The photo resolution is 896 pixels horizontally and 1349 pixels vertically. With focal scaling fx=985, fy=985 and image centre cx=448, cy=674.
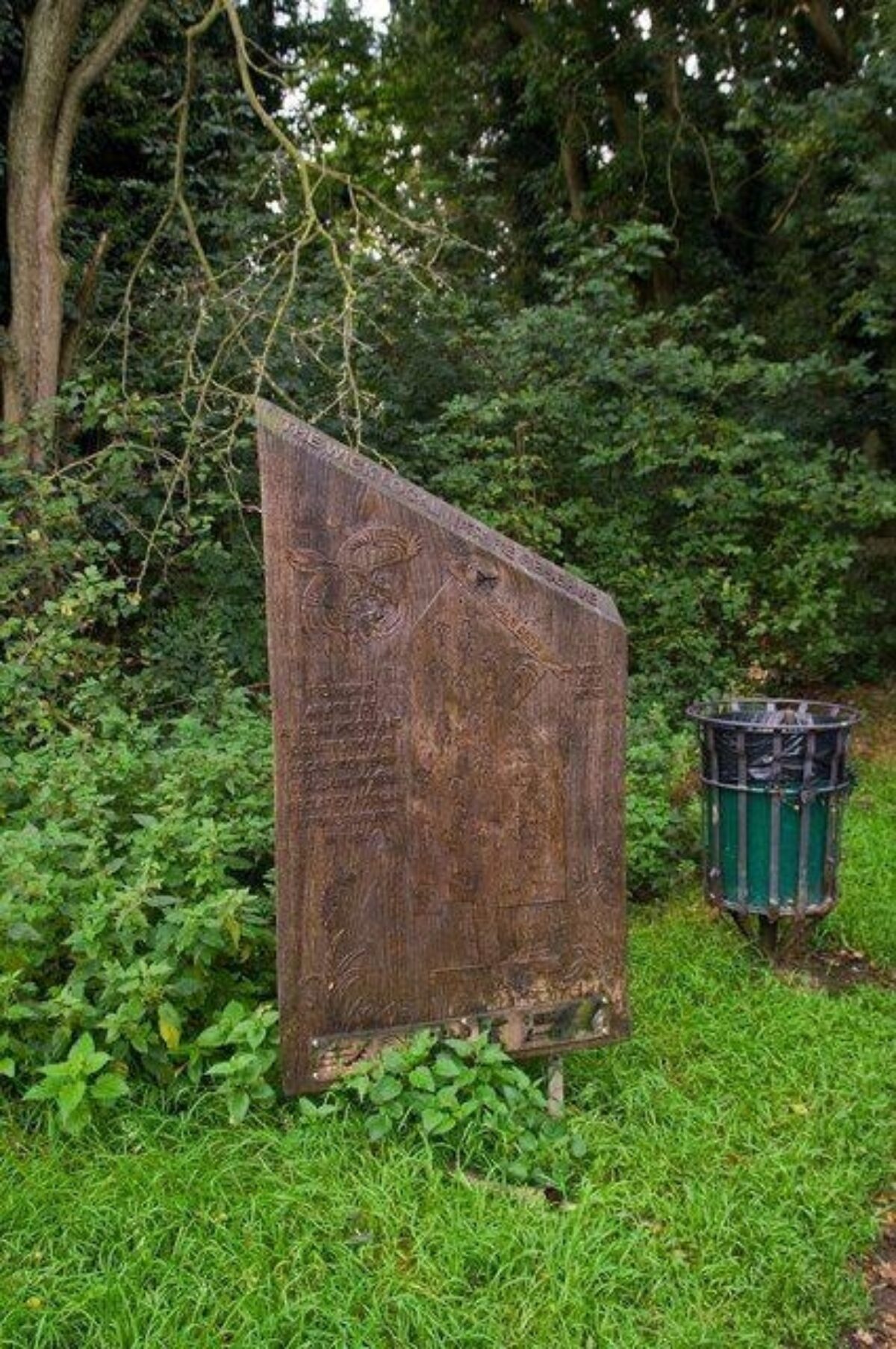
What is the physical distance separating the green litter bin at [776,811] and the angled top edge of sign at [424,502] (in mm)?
1314

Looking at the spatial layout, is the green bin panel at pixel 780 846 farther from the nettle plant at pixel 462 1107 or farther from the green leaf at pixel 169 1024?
the green leaf at pixel 169 1024

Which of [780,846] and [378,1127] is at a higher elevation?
[780,846]

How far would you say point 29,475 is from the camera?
534 cm

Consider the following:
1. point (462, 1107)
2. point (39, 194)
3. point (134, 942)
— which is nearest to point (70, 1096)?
point (134, 942)

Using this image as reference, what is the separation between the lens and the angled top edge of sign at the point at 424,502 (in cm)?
260

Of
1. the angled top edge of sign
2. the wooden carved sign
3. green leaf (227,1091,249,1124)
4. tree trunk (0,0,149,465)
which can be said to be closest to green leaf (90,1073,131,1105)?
green leaf (227,1091,249,1124)

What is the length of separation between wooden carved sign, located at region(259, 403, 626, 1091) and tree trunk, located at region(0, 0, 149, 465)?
14.4ft

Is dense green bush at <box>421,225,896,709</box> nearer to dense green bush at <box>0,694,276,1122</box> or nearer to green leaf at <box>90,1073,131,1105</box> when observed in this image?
dense green bush at <box>0,694,276,1122</box>

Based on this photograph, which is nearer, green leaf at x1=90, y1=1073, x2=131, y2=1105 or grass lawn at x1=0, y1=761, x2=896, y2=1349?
grass lawn at x1=0, y1=761, x2=896, y2=1349

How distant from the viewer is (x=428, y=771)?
8.95 feet

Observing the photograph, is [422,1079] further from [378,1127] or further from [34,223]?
[34,223]

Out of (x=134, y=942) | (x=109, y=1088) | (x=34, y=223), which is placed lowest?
(x=109, y=1088)

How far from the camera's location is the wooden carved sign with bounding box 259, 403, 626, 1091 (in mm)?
2623

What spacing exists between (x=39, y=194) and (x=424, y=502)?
5.08 m
